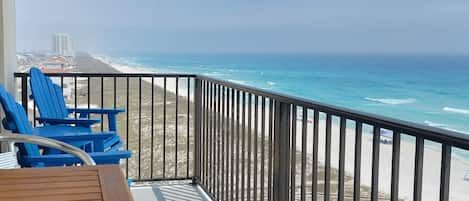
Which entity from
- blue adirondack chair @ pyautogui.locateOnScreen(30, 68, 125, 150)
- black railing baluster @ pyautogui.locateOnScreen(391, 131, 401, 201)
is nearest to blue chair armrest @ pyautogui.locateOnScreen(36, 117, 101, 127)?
blue adirondack chair @ pyautogui.locateOnScreen(30, 68, 125, 150)

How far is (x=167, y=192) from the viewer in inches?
168

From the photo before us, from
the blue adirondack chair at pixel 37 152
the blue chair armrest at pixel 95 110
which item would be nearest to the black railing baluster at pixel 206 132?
the blue chair armrest at pixel 95 110

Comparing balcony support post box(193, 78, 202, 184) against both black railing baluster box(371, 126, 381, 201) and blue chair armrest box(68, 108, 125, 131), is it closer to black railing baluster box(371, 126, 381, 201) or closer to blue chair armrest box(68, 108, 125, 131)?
blue chair armrest box(68, 108, 125, 131)

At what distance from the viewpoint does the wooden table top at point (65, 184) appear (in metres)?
1.38

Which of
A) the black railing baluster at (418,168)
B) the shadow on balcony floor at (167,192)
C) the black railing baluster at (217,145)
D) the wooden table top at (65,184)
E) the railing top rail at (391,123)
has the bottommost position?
the shadow on balcony floor at (167,192)

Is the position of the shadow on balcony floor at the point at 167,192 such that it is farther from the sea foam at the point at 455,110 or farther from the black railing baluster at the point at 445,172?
the sea foam at the point at 455,110

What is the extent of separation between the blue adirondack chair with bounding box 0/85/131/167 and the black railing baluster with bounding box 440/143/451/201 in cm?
162

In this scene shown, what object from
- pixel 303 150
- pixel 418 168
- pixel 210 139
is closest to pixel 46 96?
pixel 210 139

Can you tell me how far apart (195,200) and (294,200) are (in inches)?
62.4

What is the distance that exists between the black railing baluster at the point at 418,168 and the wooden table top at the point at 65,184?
82cm

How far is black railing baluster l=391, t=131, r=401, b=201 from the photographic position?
1.63 meters

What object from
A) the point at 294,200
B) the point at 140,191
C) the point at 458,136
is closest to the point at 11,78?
the point at 140,191

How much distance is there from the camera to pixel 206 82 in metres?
4.19

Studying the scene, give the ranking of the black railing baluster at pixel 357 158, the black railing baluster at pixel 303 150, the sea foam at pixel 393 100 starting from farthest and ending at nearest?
the sea foam at pixel 393 100 < the black railing baluster at pixel 303 150 < the black railing baluster at pixel 357 158
